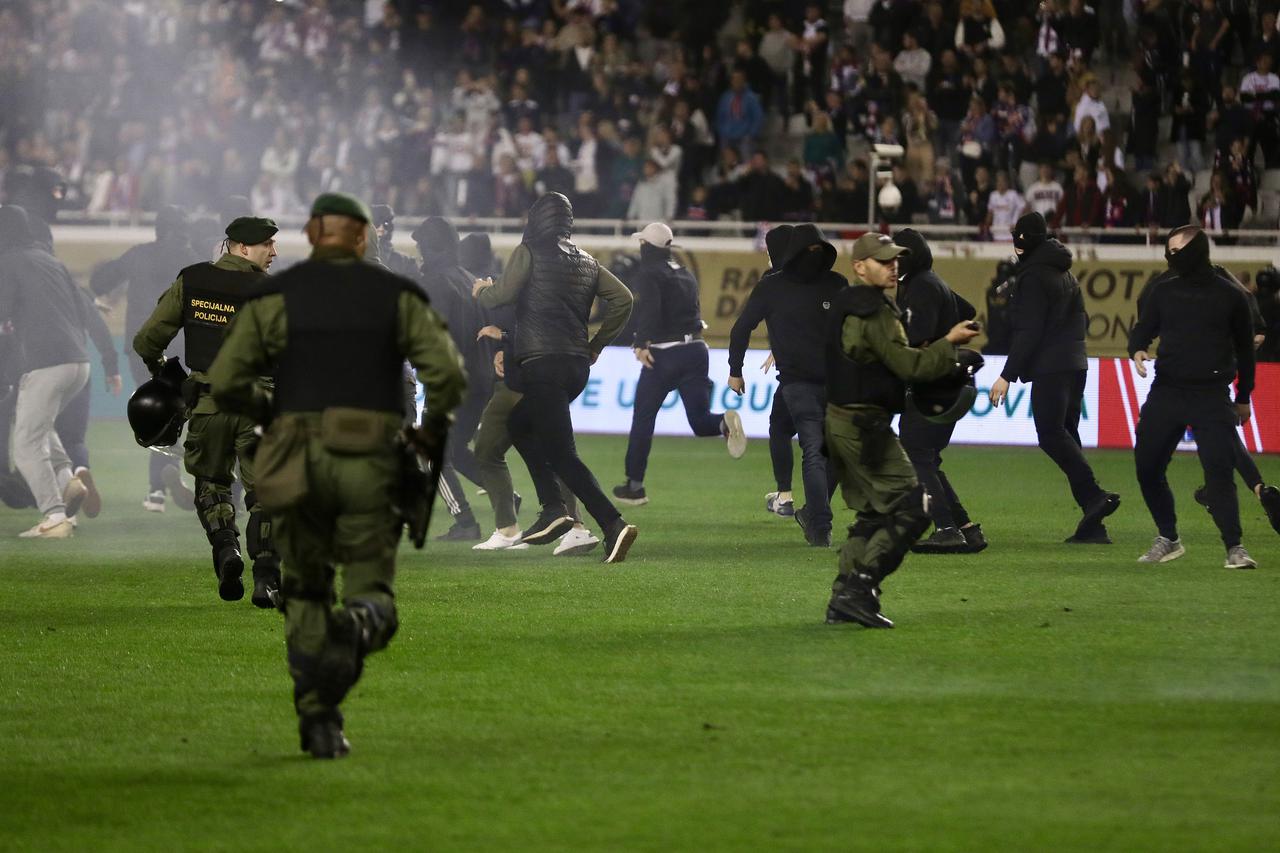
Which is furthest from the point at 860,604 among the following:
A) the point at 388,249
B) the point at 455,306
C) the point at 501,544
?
the point at 388,249

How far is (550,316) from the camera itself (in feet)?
39.9

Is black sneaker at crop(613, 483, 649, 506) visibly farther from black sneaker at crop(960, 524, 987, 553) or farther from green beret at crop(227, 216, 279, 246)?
green beret at crop(227, 216, 279, 246)

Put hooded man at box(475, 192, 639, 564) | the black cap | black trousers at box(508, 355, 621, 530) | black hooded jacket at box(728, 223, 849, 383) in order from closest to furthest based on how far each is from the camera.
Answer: black trousers at box(508, 355, 621, 530) < hooded man at box(475, 192, 639, 564) < black hooded jacket at box(728, 223, 849, 383) < the black cap

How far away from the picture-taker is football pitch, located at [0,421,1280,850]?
586cm

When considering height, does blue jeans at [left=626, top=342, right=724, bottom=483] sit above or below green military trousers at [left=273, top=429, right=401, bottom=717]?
below

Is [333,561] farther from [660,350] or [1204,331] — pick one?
[660,350]

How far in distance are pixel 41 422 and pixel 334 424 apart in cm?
801

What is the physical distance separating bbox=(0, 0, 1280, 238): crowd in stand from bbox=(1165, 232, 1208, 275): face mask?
500 inches

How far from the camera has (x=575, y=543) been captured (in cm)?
1284

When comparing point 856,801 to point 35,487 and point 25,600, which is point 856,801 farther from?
point 35,487

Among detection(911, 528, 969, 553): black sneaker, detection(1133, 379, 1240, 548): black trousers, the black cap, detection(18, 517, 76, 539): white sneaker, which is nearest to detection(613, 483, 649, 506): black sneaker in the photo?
detection(911, 528, 969, 553): black sneaker

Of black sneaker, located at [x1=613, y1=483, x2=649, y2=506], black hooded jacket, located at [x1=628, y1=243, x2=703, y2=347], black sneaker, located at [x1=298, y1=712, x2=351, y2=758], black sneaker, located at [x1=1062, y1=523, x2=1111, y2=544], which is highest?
black hooded jacket, located at [x1=628, y1=243, x2=703, y2=347]

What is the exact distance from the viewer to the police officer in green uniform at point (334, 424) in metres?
6.61

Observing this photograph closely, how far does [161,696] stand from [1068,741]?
11.6ft
